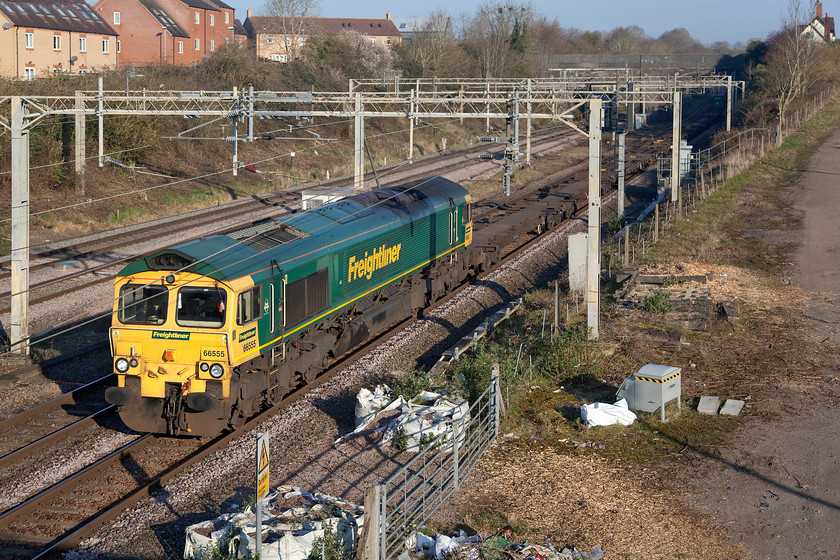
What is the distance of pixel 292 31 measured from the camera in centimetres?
8206

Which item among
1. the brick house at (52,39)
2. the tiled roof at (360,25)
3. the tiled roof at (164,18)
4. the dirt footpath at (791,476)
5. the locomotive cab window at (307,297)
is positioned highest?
the tiled roof at (360,25)

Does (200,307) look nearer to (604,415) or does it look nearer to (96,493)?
(96,493)

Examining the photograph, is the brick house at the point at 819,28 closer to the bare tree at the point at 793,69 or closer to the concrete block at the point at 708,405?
the bare tree at the point at 793,69

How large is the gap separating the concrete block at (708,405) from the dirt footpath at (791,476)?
82cm

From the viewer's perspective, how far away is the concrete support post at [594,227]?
18453 mm

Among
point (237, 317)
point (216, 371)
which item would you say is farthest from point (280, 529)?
point (237, 317)

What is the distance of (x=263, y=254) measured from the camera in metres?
15.5

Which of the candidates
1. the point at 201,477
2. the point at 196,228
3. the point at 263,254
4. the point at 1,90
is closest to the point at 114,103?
the point at 1,90

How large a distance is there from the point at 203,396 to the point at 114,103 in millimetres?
34674

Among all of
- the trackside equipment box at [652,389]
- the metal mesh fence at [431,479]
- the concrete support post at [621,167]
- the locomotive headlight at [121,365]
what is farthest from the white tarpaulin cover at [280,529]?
the concrete support post at [621,167]

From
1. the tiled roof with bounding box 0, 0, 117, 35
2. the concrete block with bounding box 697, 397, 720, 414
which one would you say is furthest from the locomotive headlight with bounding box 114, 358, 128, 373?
the tiled roof with bounding box 0, 0, 117, 35

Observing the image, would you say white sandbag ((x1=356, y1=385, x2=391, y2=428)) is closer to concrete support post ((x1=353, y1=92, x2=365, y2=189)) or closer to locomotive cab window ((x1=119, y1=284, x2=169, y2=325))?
locomotive cab window ((x1=119, y1=284, x2=169, y2=325))

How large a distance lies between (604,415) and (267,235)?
696 cm

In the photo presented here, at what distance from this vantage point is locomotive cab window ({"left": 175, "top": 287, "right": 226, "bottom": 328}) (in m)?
13.9
